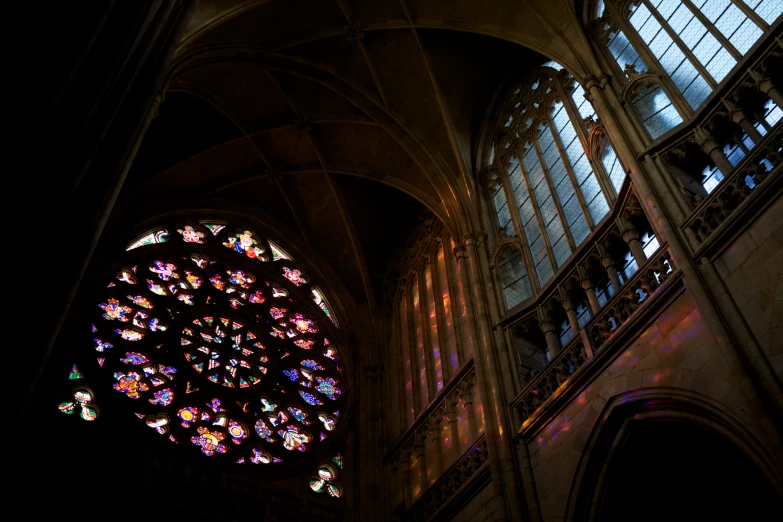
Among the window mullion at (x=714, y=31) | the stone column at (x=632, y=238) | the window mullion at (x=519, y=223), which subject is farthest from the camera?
the window mullion at (x=519, y=223)

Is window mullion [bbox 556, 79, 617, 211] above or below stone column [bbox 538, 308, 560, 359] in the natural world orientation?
above

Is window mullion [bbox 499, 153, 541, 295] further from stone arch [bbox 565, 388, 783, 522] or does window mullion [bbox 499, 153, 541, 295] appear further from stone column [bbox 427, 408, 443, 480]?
stone arch [bbox 565, 388, 783, 522]

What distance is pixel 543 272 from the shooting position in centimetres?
1098

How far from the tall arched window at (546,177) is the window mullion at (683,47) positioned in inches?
58.2

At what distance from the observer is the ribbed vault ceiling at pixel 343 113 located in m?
12.8

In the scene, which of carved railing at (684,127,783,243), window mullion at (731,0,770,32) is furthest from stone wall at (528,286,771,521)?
window mullion at (731,0,770,32)

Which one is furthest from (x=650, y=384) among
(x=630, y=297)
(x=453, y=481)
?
(x=453, y=481)

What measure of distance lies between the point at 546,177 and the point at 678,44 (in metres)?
2.67

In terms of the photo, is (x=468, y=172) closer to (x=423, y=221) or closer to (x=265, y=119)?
(x=423, y=221)

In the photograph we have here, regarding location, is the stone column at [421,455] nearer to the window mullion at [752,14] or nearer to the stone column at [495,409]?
the stone column at [495,409]

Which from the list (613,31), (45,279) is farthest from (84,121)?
(613,31)

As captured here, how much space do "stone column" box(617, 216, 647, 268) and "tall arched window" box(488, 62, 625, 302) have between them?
31.7 inches

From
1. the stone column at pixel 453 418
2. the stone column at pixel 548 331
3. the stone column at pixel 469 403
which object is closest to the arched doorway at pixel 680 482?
the stone column at pixel 548 331

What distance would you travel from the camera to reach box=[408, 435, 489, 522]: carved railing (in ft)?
33.0
